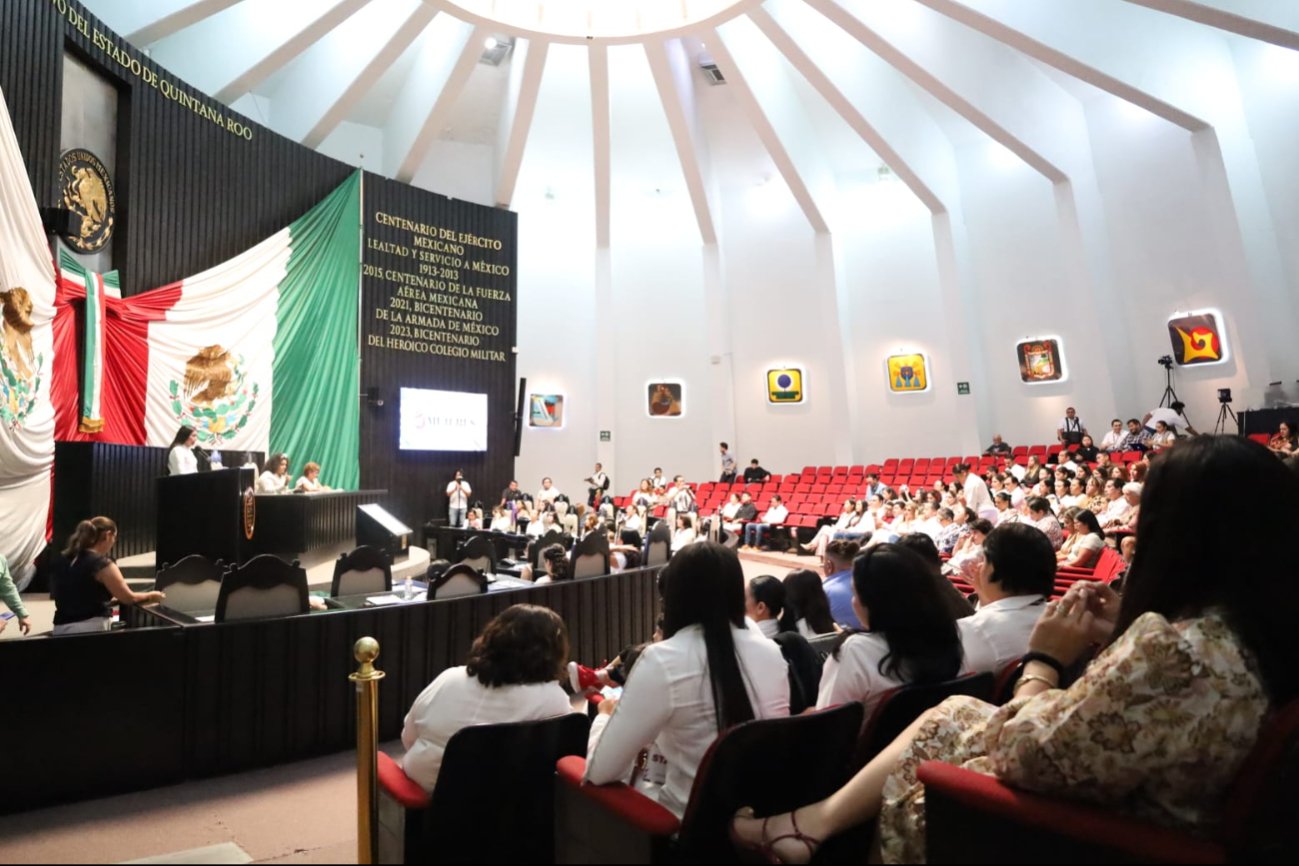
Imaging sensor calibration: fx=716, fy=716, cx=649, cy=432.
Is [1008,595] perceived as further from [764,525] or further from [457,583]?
[764,525]

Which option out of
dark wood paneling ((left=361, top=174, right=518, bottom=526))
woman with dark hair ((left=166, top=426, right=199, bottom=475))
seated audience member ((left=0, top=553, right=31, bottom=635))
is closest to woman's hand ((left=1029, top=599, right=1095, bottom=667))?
seated audience member ((left=0, top=553, right=31, bottom=635))

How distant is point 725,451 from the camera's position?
1602 cm

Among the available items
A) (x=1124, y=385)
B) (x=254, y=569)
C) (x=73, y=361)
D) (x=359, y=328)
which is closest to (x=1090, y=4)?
(x=1124, y=385)

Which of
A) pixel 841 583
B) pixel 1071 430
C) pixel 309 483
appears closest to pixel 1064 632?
pixel 841 583

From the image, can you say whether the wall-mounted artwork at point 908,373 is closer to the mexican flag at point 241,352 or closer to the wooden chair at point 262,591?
the mexican flag at point 241,352

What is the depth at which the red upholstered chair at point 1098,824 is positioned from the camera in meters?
1.17

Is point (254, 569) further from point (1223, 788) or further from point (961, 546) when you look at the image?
point (961, 546)

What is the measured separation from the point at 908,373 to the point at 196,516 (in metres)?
13.3

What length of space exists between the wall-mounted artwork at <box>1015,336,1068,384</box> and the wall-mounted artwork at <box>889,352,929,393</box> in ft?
5.93

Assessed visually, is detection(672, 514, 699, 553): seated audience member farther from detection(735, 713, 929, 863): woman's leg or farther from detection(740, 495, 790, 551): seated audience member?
detection(735, 713, 929, 863): woman's leg

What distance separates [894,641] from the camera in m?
2.00

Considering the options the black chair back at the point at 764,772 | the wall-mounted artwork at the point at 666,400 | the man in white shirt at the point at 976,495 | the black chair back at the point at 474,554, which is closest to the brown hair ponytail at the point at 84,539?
the black chair back at the point at 474,554

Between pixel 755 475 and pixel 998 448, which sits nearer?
pixel 998 448

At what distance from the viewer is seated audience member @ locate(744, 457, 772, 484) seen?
15.3m
